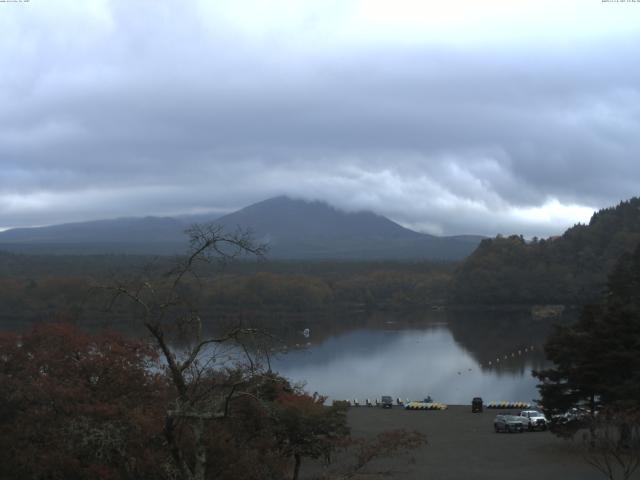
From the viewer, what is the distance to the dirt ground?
46.5ft

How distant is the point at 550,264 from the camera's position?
80.8 metres

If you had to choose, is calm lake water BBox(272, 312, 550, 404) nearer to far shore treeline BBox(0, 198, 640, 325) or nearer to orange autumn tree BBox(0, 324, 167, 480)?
orange autumn tree BBox(0, 324, 167, 480)

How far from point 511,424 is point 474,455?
344 cm

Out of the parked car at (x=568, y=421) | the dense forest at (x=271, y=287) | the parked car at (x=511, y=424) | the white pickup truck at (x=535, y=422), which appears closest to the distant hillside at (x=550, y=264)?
the dense forest at (x=271, y=287)

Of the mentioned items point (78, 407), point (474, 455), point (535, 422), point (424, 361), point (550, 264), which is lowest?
point (424, 361)

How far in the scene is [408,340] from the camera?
50656 mm

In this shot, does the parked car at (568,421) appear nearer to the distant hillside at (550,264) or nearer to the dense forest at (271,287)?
the dense forest at (271,287)

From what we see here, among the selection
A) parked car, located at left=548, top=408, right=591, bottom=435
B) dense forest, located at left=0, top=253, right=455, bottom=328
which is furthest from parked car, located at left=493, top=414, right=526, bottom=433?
dense forest, located at left=0, top=253, right=455, bottom=328

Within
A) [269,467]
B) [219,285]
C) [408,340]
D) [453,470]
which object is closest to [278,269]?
[219,285]

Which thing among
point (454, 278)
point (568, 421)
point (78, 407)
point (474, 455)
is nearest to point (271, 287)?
point (454, 278)

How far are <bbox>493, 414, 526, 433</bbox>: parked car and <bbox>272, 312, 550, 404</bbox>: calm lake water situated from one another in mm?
5273

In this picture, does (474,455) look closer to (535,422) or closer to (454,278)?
(535,422)

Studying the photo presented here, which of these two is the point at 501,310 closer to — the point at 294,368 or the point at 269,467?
the point at 294,368

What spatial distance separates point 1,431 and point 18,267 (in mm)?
77706
